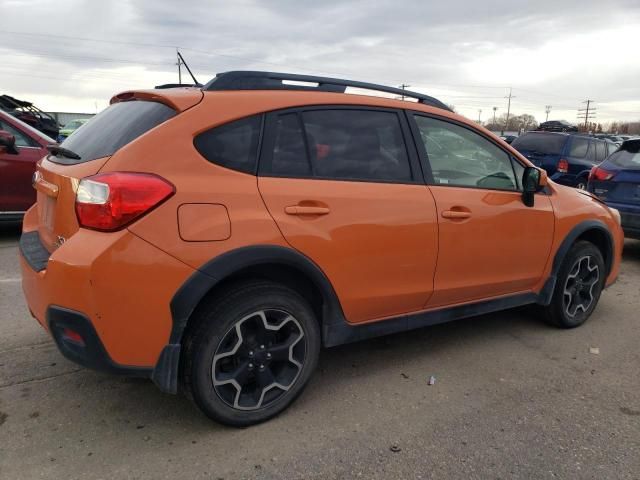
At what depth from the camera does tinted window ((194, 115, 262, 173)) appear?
8.34ft

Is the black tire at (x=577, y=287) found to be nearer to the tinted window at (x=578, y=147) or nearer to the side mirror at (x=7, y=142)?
the side mirror at (x=7, y=142)

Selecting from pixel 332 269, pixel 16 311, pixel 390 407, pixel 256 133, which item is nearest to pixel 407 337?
pixel 390 407

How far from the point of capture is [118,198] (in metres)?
2.28

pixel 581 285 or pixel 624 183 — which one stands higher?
pixel 624 183

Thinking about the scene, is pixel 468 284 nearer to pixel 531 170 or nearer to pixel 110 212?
pixel 531 170

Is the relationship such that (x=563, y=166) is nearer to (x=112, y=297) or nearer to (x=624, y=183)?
(x=624, y=183)

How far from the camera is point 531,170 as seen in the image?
373cm

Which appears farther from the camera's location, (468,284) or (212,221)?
(468,284)

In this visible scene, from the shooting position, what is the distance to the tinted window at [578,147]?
35.4 ft

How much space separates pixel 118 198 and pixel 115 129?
581mm

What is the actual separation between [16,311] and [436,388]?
3.32 m

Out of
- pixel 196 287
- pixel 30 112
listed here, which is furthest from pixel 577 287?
pixel 30 112

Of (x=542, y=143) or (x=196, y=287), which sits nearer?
(x=196, y=287)

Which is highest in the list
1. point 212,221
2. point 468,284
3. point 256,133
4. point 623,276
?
point 256,133
